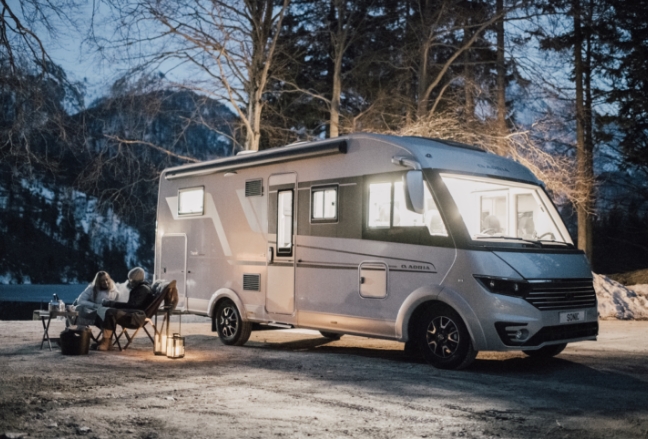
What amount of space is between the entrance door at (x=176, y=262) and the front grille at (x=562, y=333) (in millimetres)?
6363

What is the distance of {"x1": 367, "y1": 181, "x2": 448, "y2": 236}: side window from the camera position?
9359 mm

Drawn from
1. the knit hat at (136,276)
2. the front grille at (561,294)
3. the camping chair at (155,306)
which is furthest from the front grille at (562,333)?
the knit hat at (136,276)

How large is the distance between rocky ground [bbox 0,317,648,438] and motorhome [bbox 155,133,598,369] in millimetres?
537

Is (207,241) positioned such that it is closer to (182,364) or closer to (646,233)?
(182,364)

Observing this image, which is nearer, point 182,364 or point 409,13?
point 182,364

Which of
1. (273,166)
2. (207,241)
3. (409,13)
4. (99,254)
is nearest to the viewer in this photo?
(273,166)

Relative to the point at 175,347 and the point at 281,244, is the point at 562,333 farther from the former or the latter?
the point at 175,347

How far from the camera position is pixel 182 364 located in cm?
973

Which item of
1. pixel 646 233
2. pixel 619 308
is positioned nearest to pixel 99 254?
pixel 646 233

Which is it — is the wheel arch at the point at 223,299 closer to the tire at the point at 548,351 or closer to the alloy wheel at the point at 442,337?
the alloy wheel at the point at 442,337

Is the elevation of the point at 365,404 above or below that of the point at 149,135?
below

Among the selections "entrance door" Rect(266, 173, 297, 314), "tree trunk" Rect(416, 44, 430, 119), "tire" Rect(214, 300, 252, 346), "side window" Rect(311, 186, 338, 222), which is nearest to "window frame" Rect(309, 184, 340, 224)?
"side window" Rect(311, 186, 338, 222)

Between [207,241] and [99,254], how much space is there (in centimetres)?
13541

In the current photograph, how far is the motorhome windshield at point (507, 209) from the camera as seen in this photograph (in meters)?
9.76
